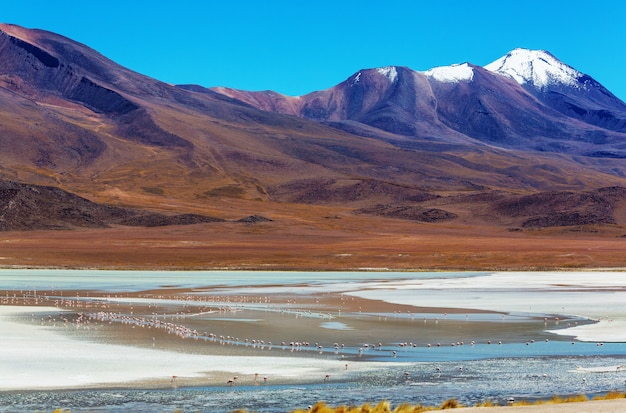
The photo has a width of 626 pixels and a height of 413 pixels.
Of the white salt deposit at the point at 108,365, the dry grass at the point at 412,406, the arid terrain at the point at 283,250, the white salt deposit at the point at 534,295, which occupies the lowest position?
the dry grass at the point at 412,406

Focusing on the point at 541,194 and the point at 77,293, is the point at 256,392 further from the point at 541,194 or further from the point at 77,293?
the point at 541,194

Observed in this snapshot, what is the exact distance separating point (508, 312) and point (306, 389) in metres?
21.6

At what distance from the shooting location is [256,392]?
22.9m

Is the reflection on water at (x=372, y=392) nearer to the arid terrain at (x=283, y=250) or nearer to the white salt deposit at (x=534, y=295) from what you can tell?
the white salt deposit at (x=534, y=295)

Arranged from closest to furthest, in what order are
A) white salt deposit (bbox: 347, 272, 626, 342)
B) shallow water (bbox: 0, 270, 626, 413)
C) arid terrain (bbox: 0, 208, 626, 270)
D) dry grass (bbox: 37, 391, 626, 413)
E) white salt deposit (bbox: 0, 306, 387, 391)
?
dry grass (bbox: 37, 391, 626, 413)
shallow water (bbox: 0, 270, 626, 413)
white salt deposit (bbox: 0, 306, 387, 391)
white salt deposit (bbox: 347, 272, 626, 342)
arid terrain (bbox: 0, 208, 626, 270)

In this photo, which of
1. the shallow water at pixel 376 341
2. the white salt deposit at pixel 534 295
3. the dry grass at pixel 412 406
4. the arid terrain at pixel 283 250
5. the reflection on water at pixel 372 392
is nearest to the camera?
the dry grass at pixel 412 406

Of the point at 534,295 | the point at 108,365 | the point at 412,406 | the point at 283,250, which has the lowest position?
the point at 412,406

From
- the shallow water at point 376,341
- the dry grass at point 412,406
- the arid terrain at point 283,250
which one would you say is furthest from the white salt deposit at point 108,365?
the arid terrain at point 283,250

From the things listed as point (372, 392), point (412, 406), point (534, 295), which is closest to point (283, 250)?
point (534, 295)

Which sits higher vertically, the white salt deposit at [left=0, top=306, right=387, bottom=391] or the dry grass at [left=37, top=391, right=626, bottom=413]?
the white salt deposit at [left=0, top=306, right=387, bottom=391]

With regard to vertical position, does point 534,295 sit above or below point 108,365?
above

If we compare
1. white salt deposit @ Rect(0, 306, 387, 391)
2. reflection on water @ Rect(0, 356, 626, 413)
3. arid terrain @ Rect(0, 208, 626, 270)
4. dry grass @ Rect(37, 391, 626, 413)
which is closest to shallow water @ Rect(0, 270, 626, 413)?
reflection on water @ Rect(0, 356, 626, 413)

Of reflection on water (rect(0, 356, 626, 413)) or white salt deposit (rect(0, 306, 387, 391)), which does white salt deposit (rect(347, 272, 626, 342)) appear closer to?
reflection on water (rect(0, 356, 626, 413))

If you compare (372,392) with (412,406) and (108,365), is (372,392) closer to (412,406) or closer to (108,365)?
(412,406)
